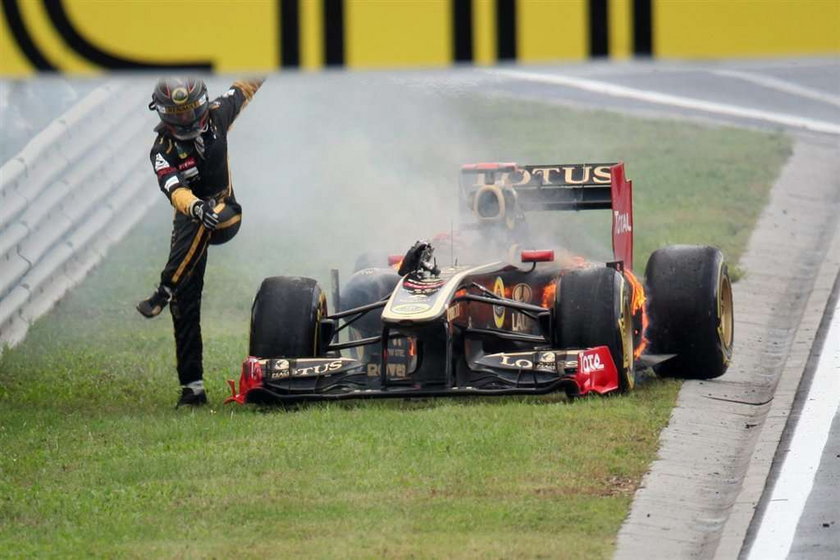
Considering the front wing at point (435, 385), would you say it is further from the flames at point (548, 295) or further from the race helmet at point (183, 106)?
the race helmet at point (183, 106)

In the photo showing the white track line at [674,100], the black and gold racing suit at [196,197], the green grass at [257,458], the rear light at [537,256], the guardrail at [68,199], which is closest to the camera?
the green grass at [257,458]

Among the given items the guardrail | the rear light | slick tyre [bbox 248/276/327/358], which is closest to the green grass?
the guardrail

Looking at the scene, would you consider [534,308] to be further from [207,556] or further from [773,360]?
[207,556]

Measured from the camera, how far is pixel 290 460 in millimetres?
10789

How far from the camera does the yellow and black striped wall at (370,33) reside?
6.38m

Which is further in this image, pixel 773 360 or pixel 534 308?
pixel 773 360

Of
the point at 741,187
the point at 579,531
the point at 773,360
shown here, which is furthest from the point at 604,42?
the point at 741,187

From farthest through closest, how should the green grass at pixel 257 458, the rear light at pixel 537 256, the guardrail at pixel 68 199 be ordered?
1. the guardrail at pixel 68 199
2. the rear light at pixel 537 256
3. the green grass at pixel 257 458

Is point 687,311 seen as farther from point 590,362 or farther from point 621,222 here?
point 590,362

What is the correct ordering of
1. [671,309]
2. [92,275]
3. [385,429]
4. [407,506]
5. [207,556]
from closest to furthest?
[207,556] < [407,506] < [385,429] < [671,309] < [92,275]

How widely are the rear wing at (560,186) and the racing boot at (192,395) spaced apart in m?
2.23

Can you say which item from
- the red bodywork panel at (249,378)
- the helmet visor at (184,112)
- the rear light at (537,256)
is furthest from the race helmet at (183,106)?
the rear light at (537,256)

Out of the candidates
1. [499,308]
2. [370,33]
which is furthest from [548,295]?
[370,33]

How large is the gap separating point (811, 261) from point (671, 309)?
5.54 meters
